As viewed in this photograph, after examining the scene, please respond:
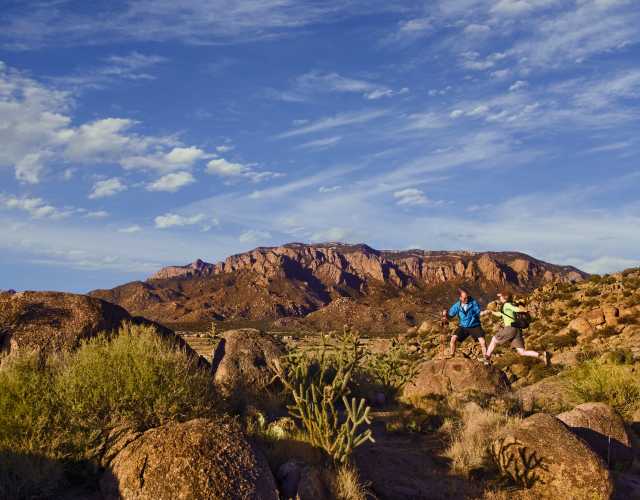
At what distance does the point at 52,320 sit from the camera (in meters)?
12.7

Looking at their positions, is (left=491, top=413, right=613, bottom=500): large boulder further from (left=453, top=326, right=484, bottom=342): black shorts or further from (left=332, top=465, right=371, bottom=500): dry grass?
(left=453, top=326, right=484, bottom=342): black shorts

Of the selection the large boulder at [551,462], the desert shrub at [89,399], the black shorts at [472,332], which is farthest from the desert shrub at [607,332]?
the desert shrub at [89,399]

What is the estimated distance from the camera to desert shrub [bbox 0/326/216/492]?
23.1 ft

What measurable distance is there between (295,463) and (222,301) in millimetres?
127618

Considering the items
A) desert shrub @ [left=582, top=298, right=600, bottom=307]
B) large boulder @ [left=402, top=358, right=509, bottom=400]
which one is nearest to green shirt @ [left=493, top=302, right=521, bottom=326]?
large boulder @ [left=402, top=358, right=509, bottom=400]

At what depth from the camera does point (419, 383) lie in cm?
1532

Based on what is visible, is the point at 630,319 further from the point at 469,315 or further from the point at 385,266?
the point at 385,266

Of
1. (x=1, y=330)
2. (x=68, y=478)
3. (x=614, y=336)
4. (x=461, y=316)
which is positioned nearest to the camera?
(x=68, y=478)

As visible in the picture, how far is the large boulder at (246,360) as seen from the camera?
495 inches

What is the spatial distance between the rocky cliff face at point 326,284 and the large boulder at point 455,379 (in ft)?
295

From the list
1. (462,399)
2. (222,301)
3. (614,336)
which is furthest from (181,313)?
(462,399)

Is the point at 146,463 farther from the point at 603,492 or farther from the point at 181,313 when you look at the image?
the point at 181,313

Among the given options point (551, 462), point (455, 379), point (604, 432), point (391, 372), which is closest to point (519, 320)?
point (455, 379)

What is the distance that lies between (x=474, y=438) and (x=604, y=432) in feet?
8.24
